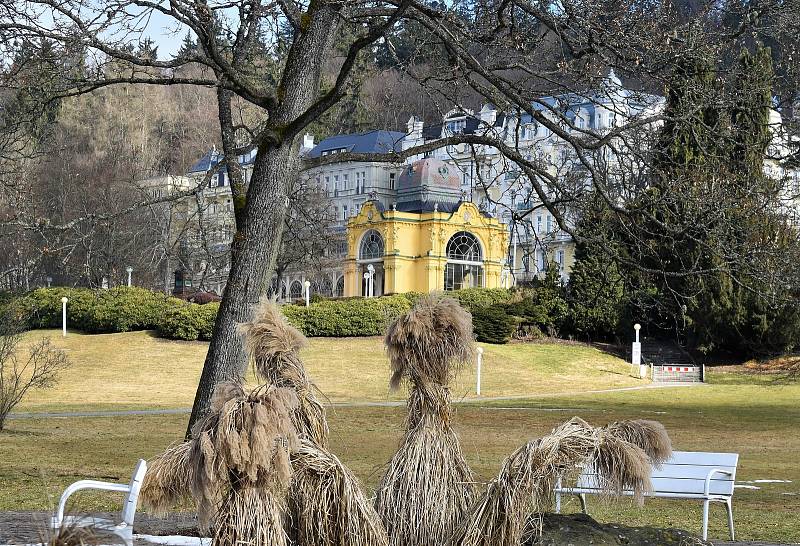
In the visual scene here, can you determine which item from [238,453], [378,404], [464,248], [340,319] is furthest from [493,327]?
[238,453]

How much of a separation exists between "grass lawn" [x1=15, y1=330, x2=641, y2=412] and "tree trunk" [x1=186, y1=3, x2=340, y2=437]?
18140 millimetres

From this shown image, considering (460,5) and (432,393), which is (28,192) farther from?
(432,393)

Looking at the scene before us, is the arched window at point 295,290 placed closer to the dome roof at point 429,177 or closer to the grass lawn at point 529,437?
the dome roof at point 429,177

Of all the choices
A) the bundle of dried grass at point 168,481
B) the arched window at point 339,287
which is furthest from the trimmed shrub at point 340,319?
the bundle of dried grass at point 168,481

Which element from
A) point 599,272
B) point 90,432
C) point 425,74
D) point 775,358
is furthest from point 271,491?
point 775,358

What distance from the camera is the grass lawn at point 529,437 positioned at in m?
11.0

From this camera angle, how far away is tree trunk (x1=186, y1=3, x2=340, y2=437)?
30.7 ft

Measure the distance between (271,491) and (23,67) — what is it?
7392mm

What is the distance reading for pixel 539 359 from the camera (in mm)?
37719

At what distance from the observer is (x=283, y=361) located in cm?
531

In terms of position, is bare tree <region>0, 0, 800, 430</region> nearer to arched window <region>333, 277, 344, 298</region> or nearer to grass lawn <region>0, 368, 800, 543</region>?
grass lawn <region>0, 368, 800, 543</region>

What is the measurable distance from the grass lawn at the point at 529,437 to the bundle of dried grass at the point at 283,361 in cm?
98

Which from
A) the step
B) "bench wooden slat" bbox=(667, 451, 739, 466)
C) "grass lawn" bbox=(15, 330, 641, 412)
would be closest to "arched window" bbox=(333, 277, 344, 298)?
"grass lawn" bbox=(15, 330, 641, 412)

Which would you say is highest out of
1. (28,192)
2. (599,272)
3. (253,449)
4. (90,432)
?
(28,192)
